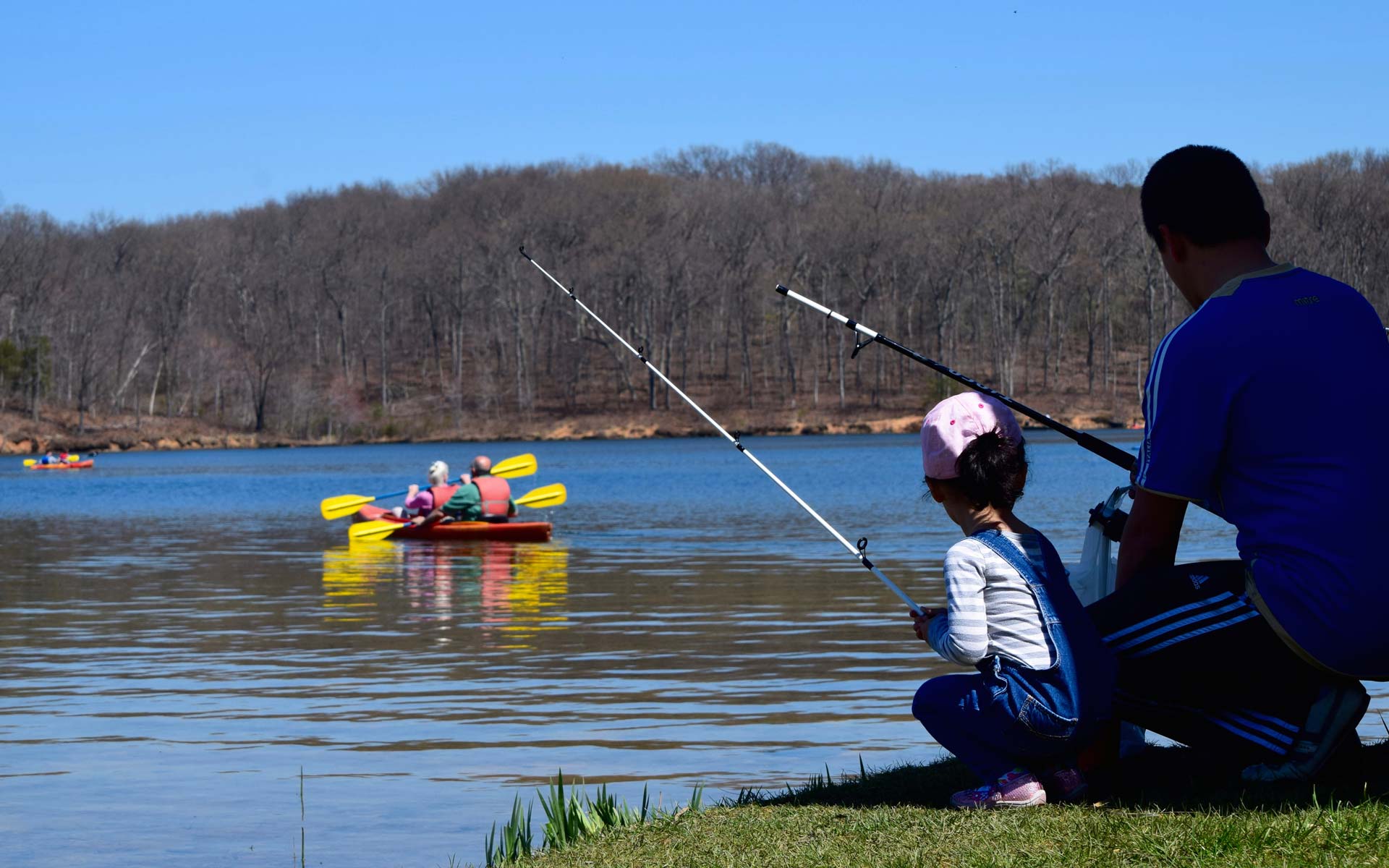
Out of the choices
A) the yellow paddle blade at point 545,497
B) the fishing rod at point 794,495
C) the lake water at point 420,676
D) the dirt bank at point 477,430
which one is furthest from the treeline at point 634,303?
the fishing rod at point 794,495

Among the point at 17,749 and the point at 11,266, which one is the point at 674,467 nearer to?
the point at 17,749

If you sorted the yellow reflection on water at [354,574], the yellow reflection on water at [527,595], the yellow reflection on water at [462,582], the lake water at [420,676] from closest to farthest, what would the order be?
the lake water at [420,676]
the yellow reflection on water at [527,595]
the yellow reflection on water at [462,582]
the yellow reflection on water at [354,574]

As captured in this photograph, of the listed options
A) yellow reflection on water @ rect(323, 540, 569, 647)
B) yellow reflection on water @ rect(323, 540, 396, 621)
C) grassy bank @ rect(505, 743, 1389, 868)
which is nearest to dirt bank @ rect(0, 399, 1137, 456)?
yellow reflection on water @ rect(323, 540, 396, 621)

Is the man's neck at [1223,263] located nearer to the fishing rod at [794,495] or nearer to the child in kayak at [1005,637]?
the child in kayak at [1005,637]

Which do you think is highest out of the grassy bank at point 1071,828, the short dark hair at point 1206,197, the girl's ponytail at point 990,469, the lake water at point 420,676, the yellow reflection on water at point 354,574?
the short dark hair at point 1206,197

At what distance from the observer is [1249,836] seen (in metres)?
4.14

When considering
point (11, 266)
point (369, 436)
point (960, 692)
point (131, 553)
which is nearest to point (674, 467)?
point (131, 553)

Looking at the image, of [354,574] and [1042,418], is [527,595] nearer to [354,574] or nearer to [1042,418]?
[354,574]

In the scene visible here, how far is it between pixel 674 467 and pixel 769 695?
44424 millimetres

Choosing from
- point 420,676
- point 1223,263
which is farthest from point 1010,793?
point 420,676

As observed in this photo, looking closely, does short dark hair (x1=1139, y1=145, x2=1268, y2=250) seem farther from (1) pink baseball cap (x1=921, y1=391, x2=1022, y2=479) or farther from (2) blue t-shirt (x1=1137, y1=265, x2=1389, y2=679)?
(1) pink baseball cap (x1=921, y1=391, x2=1022, y2=479)

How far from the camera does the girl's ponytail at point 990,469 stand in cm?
488

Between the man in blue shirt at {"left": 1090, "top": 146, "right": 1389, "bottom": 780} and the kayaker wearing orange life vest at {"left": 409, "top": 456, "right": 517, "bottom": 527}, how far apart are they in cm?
2075

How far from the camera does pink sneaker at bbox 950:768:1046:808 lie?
4816mm
